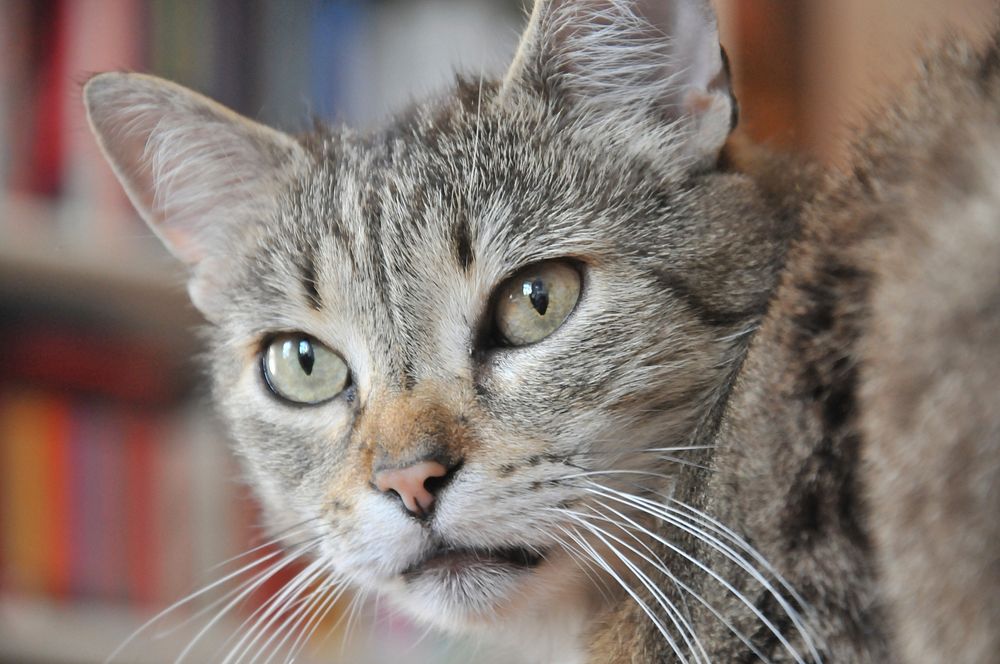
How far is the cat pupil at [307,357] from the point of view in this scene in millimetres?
1037

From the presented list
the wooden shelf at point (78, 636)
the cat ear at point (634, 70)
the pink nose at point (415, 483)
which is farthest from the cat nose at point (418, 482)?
the wooden shelf at point (78, 636)

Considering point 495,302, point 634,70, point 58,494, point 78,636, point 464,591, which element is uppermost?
point 634,70

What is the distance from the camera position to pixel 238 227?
1190mm

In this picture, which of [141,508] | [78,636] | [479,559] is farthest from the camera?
[141,508]

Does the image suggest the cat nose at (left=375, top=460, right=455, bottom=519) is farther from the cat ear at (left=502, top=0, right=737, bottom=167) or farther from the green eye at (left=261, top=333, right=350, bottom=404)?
the cat ear at (left=502, top=0, right=737, bottom=167)

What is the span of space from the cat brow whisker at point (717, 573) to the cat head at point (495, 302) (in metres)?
0.02

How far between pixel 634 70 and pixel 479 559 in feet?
1.70

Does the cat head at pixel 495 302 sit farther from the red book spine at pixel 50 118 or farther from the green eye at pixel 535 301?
the red book spine at pixel 50 118

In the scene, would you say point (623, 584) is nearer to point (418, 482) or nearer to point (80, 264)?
point (418, 482)

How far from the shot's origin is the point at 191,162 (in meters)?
1.18

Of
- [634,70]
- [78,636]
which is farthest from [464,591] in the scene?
[78,636]

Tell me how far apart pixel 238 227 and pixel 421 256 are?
0.35 meters

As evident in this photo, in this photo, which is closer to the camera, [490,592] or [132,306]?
[490,592]

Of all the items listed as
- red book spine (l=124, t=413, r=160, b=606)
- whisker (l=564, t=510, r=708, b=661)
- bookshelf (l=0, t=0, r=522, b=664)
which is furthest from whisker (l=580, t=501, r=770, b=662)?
red book spine (l=124, t=413, r=160, b=606)
